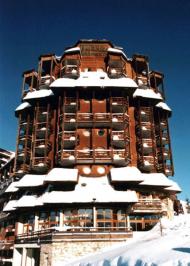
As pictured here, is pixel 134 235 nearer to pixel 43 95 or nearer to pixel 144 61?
pixel 43 95

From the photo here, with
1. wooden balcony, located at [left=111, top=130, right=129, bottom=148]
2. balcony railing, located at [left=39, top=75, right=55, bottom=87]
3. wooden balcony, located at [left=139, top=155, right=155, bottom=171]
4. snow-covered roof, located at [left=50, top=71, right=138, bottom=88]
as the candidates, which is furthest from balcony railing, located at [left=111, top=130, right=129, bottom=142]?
balcony railing, located at [left=39, top=75, right=55, bottom=87]

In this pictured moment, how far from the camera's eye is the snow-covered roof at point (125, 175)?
129 feet

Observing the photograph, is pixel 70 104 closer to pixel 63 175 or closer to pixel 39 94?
pixel 39 94

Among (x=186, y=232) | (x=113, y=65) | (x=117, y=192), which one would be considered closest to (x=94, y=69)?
(x=113, y=65)

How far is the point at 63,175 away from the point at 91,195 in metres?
4.84

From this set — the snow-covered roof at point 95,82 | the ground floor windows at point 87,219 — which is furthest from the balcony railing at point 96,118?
the ground floor windows at point 87,219

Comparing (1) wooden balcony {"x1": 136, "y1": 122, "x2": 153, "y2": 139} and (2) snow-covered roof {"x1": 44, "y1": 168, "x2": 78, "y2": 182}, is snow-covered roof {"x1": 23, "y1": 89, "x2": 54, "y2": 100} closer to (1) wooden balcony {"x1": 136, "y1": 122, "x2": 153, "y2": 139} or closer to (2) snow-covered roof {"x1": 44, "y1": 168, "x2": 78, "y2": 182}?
(2) snow-covered roof {"x1": 44, "y1": 168, "x2": 78, "y2": 182}

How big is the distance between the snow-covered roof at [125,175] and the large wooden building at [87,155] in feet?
0.43

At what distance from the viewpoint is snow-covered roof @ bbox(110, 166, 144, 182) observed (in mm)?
39312

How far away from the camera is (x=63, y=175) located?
1577 inches

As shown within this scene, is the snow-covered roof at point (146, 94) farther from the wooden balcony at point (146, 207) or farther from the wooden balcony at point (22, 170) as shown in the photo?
the wooden balcony at point (22, 170)

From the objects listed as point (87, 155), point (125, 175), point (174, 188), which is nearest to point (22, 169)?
point (87, 155)

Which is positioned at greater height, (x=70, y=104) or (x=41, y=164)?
(x=70, y=104)

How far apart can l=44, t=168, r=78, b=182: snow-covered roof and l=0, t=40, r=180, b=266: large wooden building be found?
0.13m
